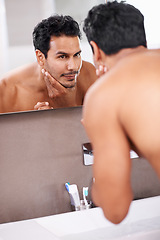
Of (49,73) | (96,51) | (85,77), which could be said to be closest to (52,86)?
(49,73)

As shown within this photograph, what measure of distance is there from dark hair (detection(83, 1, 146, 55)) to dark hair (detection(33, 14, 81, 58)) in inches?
19.4

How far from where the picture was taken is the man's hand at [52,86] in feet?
5.07

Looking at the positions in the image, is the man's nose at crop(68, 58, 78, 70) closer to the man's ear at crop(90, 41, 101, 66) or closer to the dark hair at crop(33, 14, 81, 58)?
the dark hair at crop(33, 14, 81, 58)

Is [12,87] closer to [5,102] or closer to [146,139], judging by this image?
[5,102]

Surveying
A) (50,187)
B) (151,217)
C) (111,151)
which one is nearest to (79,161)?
(50,187)

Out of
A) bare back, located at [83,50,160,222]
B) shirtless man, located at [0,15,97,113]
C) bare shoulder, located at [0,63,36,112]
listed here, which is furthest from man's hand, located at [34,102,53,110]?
bare back, located at [83,50,160,222]

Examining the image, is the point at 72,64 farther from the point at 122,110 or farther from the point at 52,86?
the point at 122,110

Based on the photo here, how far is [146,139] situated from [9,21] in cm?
84

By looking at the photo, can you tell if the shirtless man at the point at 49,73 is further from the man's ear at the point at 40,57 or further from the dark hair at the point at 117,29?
the dark hair at the point at 117,29

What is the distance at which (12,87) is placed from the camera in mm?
1499

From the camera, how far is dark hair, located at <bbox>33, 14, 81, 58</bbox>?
1489 millimetres

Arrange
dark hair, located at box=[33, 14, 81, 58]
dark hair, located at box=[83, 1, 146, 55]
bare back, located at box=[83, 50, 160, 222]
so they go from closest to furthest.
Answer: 1. bare back, located at box=[83, 50, 160, 222]
2. dark hair, located at box=[83, 1, 146, 55]
3. dark hair, located at box=[33, 14, 81, 58]

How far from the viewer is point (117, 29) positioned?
980mm

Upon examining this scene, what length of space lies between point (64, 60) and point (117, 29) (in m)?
0.58
